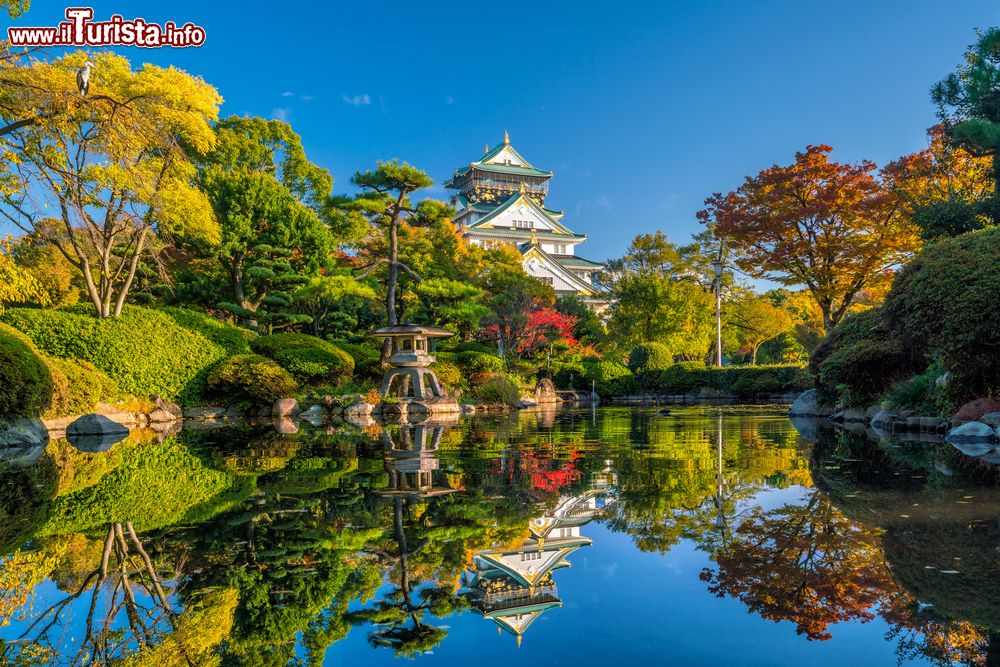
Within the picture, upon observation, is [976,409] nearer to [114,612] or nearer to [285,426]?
[114,612]

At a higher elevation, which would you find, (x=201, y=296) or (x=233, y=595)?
(x=201, y=296)

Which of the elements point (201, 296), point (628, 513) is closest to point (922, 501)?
Answer: point (628, 513)

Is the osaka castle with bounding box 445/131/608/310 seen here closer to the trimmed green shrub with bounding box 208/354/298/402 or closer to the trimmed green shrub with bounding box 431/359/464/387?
the trimmed green shrub with bounding box 431/359/464/387

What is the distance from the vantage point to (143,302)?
20375mm

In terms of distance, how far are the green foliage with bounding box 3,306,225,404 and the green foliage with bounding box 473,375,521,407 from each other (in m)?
7.57

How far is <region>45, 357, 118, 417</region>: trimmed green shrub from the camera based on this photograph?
→ 11555 millimetres

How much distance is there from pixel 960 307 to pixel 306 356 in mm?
14054

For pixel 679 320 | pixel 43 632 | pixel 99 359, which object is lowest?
pixel 43 632

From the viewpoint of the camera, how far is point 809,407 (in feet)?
48.7

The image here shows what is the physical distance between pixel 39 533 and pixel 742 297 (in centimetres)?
2949

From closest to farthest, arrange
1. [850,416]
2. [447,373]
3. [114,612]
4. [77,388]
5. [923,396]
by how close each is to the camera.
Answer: [114,612], [923,396], [77,388], [850,416], [447,373]

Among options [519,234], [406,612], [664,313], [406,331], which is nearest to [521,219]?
[519,234]

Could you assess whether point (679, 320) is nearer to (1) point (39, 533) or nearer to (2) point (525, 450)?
(2) point (525, 450)

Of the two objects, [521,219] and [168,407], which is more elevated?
[521,219]
